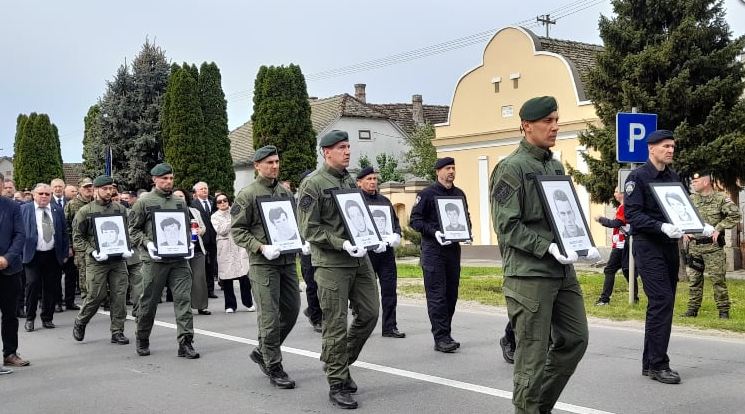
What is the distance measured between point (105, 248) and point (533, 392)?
695 centimetres

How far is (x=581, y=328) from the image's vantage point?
522 centimetres

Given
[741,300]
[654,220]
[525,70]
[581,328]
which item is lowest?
[741,300]

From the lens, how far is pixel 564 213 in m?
5.19

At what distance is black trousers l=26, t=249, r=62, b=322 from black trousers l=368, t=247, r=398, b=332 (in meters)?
5.01

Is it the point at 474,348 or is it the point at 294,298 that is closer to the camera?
the point at 294,298

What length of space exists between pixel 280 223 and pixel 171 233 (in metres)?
2.13

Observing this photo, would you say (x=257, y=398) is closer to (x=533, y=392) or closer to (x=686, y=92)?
(x=533, y=392)

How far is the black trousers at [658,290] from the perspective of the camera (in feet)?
23.9

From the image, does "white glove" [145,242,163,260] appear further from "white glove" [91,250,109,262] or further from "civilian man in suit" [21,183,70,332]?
"civilian man in suit" [21,183,70,332]

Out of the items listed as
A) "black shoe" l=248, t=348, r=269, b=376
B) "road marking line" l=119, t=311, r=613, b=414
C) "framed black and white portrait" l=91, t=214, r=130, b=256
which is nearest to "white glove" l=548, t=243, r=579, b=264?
"road marking line" l=119, t=311, r=613, b=414

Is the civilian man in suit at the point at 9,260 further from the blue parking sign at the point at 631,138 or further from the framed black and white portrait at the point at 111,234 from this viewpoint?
the blue parking sign at the point at 631,138

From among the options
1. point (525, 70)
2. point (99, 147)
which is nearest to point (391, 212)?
point (525, 70)

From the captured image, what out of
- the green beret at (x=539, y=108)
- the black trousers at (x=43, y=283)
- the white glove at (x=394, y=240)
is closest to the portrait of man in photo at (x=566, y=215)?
the green beret at (x=539, y=108)

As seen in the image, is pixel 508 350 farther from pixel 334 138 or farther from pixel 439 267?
pixel 334 138
